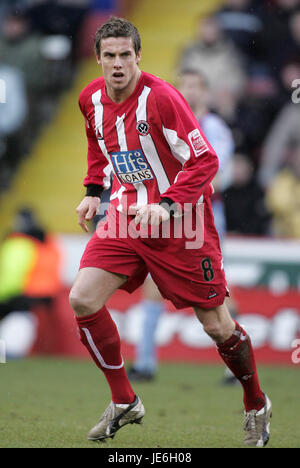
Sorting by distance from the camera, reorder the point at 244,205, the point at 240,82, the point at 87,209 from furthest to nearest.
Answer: the point at 240,82, the point at 244,205, the point at 87,209

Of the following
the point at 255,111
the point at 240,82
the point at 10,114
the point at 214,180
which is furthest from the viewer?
the point at 10,114

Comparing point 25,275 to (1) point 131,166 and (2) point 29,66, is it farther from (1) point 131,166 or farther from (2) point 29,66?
(1) point 131,166

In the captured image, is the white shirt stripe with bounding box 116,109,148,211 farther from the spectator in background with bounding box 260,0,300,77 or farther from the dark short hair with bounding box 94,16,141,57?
the spectator in background with bounding box 260,0,300,77

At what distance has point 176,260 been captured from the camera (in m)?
4.43

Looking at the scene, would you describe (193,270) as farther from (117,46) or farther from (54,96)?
(54,96)

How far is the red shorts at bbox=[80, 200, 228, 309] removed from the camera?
443 centimetres

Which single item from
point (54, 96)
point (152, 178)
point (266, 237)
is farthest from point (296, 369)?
point (54, 96)

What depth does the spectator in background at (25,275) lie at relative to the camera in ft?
28.2

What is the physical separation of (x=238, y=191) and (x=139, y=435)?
4.98 metres

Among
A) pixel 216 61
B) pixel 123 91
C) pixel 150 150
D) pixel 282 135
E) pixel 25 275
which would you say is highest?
pixel 216 61

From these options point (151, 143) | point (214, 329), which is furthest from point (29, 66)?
point (214, 329)

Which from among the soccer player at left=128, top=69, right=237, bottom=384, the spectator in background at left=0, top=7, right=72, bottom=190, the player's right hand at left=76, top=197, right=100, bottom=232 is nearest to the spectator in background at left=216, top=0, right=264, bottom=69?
the spectator in background at left=0, top=7, right=72, bottom=190

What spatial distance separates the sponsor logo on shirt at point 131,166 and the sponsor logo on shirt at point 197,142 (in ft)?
0.89

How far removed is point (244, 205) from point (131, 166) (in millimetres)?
5086
